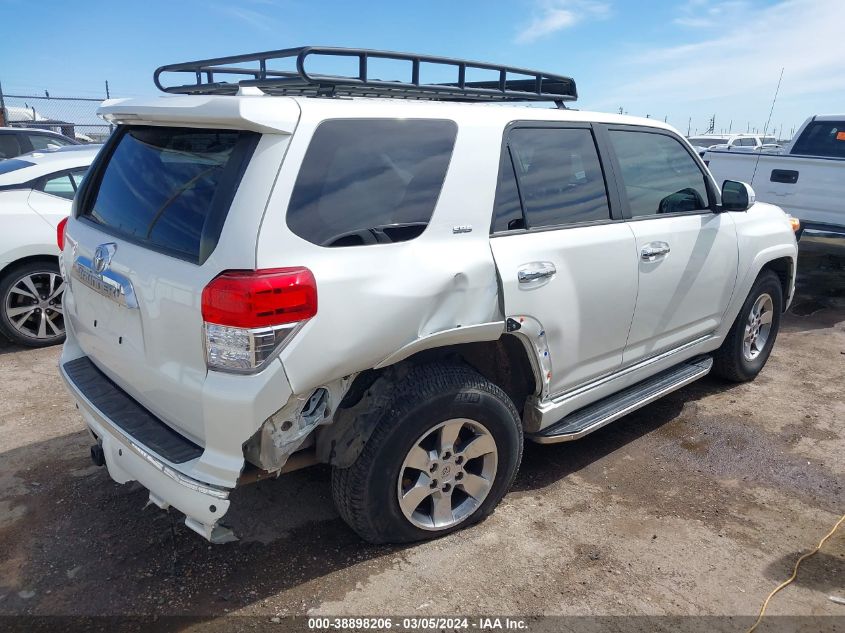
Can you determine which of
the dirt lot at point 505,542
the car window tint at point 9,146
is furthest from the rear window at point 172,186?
the car window tint at point 9,146

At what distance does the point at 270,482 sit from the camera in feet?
11.3

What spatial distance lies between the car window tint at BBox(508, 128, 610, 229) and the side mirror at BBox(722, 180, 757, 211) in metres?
1.20

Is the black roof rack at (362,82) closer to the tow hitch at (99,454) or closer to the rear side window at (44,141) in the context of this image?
the tow hitch at (99,454)

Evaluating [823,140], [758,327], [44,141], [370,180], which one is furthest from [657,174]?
[44,141]

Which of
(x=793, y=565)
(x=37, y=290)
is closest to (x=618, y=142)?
(x=793, y=565)

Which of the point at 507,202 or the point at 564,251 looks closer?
the point at 507,202

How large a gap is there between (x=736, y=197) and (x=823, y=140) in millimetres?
6608

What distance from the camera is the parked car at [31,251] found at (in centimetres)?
532

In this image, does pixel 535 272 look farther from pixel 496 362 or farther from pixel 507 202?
pixel 496 362

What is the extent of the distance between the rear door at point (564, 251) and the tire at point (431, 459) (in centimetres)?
40

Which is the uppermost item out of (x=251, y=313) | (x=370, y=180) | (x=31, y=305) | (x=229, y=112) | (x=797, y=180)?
(x=229, y=112)

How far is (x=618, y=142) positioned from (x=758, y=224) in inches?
62.6

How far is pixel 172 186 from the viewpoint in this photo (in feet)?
8.29

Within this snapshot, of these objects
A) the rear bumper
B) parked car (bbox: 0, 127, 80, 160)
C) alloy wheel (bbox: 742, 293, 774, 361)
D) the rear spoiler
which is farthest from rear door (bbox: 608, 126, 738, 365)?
parked car (bbox: 0, 127, 80, 160)
